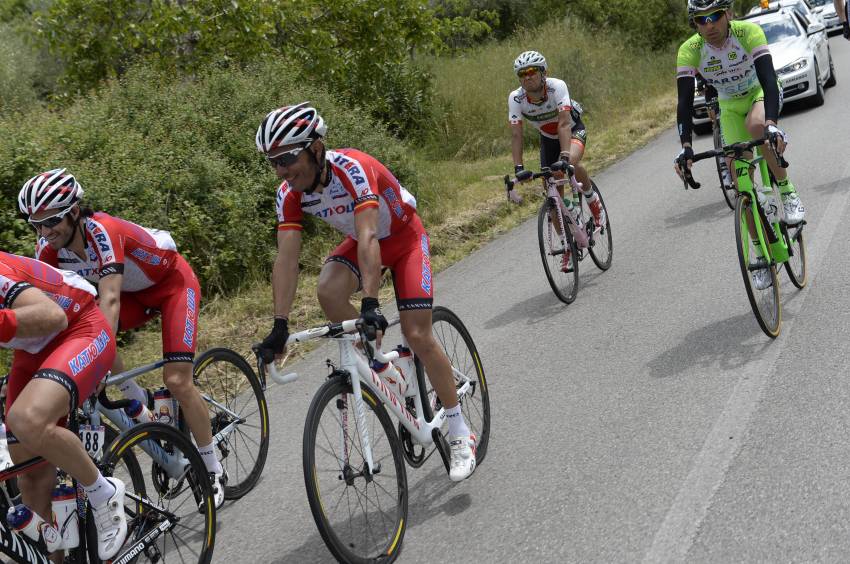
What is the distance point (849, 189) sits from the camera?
10266mm

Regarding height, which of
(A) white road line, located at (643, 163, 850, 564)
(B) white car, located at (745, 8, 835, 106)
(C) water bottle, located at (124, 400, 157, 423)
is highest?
(C) water bottle, located at (124, 400, 157, 423)

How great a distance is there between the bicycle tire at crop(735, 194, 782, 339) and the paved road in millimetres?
139

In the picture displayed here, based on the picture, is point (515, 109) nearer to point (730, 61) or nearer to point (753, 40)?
point (730, 61)

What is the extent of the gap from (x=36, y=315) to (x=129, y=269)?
135 centimetres

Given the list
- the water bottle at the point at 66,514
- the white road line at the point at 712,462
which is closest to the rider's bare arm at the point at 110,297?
the water bottle at the point at 66,514

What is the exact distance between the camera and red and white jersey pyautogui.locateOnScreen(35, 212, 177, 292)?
5.02m

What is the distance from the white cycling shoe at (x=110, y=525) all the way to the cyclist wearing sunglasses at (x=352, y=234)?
1000 millimetres

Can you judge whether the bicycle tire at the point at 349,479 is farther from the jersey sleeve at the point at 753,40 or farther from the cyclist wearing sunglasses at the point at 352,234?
the jersey sleeve at the point at 753,40

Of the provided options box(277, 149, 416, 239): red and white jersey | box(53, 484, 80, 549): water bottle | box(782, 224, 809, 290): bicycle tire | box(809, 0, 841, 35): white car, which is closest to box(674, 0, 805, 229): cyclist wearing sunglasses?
box(782, 224, 809, 290): bicycle tire

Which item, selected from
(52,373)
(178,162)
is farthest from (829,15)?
(52,373)

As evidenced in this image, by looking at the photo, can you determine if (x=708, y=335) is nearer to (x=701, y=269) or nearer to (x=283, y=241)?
(x=701, y=269)

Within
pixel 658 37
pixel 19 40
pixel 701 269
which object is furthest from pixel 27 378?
pixel 658 37

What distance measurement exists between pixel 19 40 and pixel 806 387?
27651mm

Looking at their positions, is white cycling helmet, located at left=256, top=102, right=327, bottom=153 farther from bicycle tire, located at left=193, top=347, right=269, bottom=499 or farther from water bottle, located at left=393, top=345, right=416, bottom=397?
bicycle tire, located at left=193, top=347, right=269, bottom=499
